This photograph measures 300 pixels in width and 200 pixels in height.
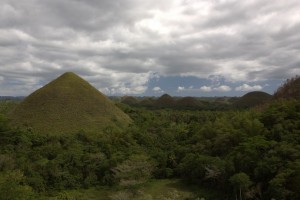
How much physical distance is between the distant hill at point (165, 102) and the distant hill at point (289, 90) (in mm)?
65510

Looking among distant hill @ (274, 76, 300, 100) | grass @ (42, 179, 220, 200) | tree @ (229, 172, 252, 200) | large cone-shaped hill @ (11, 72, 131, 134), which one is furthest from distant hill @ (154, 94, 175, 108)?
tree @ (229, 172, 252, 200)

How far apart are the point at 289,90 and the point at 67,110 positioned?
2925 cm

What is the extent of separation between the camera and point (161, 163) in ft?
119

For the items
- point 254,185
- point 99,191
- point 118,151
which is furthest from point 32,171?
point 254,185

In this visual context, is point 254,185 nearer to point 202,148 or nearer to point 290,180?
point 290,180

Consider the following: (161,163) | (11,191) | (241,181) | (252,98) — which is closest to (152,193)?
(161,163)

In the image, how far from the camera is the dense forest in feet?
90.4

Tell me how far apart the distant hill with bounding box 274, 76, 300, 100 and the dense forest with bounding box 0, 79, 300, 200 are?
8.05m

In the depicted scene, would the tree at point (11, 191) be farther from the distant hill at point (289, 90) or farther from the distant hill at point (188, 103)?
the distant hill at point (188, 103)

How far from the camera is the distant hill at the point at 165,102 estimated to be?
375ft

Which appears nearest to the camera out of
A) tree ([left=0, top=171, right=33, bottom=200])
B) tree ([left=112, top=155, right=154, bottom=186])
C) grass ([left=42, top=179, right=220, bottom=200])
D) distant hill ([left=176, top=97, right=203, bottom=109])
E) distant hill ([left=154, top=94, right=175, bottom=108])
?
tree ([left=0, top=171, right=33, bottom=200])

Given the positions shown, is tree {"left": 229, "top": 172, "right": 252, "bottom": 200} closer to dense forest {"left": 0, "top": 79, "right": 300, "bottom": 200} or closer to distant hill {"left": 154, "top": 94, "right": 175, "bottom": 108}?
dense forest {"left": 0, "top": 79, "right": 300, "bottom": 200}

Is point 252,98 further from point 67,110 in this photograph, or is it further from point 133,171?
point 133,171

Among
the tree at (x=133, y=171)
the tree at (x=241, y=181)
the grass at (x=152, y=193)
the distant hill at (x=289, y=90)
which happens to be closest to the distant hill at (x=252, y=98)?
the distant hill at (x=289, y=90)
